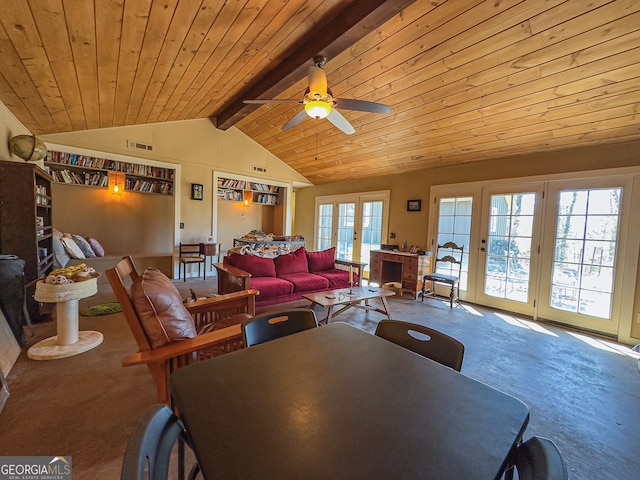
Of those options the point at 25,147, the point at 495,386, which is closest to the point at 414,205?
the point at 495,386

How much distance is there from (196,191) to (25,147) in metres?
2.76

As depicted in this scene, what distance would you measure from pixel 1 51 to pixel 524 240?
5753mm

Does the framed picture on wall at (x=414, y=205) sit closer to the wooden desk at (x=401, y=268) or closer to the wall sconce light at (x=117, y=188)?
the wooden desk at (x=401, y=268)

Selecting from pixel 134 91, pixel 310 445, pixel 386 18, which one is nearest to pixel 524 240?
pixel 386 18

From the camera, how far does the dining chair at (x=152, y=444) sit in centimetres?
53

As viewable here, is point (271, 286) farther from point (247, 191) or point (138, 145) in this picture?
point (247, 191)

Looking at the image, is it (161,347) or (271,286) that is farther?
(271,286)

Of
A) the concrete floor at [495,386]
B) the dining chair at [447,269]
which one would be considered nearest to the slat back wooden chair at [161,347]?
Answer: the concrete floor at [495,386]

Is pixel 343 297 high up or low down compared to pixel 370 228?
down

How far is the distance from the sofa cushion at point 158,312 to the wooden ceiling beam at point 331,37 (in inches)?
102

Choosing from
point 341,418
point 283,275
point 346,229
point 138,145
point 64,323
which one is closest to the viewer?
point 341,418

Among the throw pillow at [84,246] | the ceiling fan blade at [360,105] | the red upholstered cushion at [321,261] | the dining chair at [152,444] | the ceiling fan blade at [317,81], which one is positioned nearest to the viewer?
the dining chair at [152,444]

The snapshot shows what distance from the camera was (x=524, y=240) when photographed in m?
3.97

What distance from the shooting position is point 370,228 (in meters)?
6.21
